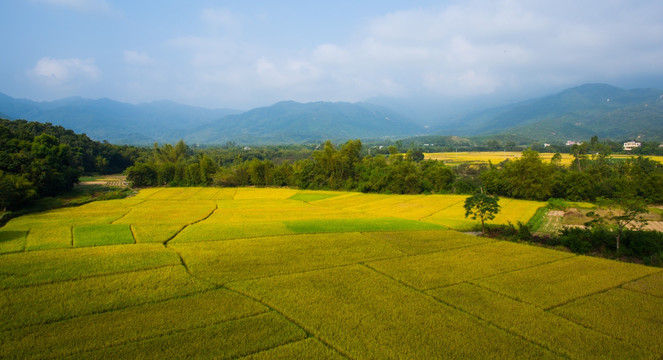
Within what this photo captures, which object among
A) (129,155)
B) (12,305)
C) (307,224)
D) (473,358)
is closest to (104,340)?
(12,305)

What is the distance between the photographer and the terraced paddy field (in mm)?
10141

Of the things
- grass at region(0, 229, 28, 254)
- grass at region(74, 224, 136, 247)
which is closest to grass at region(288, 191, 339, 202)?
grass at region(74, 224, 136, 247)

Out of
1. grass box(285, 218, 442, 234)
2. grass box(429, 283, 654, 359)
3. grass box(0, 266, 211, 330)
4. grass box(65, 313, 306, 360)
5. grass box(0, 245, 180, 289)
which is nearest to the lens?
grass box(65, 313, 306, 360)

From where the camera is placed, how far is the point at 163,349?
31.6 feet

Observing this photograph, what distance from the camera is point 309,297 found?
1392 centimetres

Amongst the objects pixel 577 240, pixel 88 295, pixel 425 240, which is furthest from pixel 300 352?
pixel 577 240

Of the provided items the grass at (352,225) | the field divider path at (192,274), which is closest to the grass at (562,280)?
the grass at (352,225)

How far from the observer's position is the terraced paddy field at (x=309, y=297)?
10141mm

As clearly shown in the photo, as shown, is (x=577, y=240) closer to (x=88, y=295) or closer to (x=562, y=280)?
(x=562, y=280)

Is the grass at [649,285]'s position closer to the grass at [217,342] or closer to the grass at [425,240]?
the grass at [425,240]

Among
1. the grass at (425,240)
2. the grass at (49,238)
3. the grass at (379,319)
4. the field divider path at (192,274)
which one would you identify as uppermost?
the grass at (49,238)

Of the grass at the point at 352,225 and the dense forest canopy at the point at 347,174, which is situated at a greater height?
the dense forest canopy at the point at 347,174

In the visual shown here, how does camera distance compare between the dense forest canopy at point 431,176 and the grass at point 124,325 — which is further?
the dense forest canopy at point 431,176

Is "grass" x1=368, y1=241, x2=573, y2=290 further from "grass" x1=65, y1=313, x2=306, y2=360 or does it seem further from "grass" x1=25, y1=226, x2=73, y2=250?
"grass" x1=25, y1=226, x2=73, y2=250
